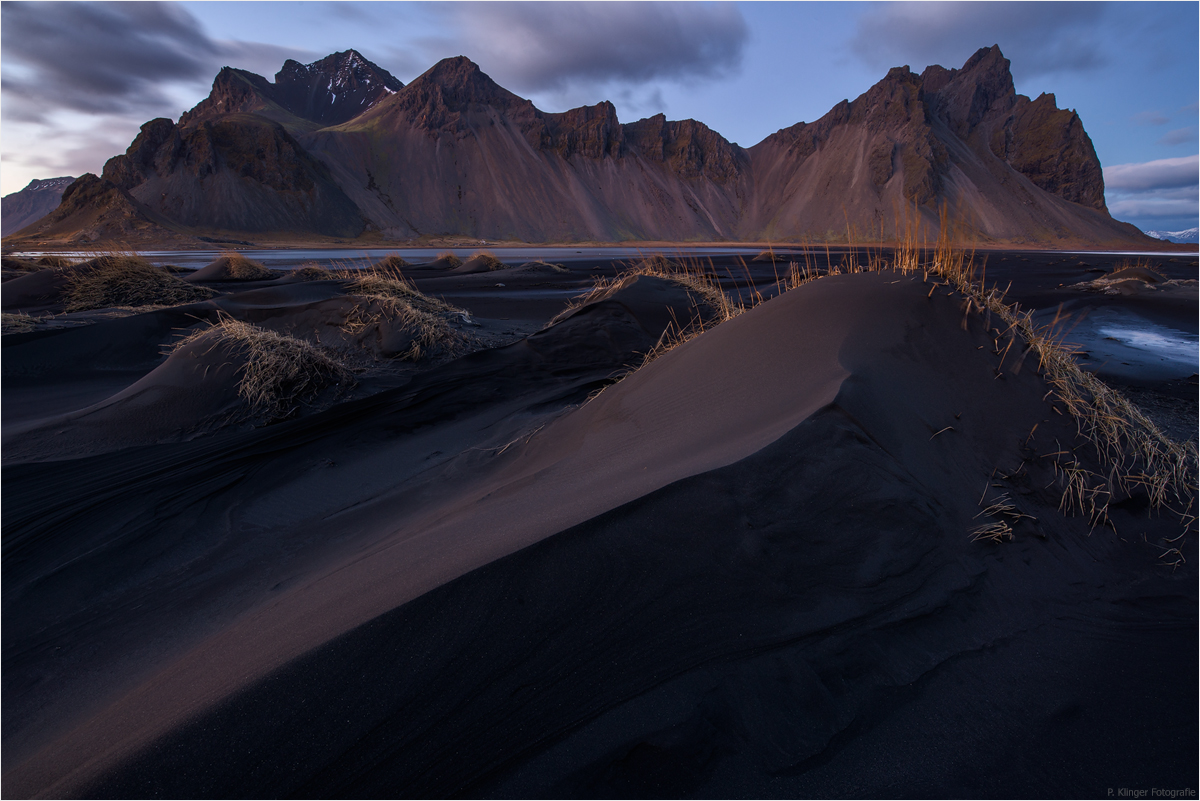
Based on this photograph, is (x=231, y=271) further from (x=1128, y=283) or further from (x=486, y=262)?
(x=1128, y=283)

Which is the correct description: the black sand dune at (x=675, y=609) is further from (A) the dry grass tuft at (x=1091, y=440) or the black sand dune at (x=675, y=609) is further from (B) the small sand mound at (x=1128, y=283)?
(B) the small sand mound at (x=1128, y=283)

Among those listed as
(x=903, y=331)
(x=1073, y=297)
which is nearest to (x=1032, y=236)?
(x=1073, y=297)

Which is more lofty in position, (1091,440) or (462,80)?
(462,80)

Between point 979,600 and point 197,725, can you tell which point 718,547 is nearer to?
point 979,600

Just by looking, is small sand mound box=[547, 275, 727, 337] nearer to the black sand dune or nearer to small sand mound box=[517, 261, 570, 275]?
the black sand dune

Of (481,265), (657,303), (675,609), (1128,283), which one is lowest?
(675,609)

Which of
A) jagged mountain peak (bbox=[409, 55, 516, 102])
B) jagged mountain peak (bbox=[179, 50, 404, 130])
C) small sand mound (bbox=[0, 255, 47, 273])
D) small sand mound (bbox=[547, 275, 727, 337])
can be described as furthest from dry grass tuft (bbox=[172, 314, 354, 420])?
jagged mountain peak (bbox=[179, 50, 404, 130])

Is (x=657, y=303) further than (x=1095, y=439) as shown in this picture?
→ Yes

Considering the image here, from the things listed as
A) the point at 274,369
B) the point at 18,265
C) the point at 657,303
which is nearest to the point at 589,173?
the point at 18,265
